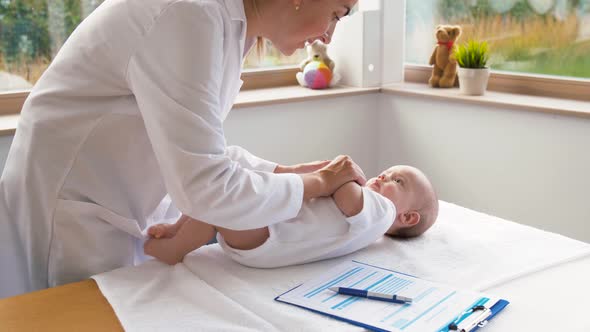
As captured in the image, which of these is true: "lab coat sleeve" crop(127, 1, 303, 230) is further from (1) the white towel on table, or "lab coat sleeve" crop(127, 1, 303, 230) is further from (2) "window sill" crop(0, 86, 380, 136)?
(2) "window sill" crop(0, 86, 380, 136)

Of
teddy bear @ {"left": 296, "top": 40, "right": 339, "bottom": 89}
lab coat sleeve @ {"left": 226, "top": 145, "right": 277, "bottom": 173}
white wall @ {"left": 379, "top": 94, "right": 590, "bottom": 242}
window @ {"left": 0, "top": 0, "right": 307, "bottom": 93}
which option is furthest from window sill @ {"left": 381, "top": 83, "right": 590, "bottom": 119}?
window @ {"left": 0, "top": 0, "right": 307, "bottom": 93}

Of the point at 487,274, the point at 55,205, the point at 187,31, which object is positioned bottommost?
the point at 487,274

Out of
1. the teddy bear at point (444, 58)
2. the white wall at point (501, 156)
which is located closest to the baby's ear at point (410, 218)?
the white wall at point (501, 156)

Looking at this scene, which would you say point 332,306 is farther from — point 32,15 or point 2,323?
point 32,15

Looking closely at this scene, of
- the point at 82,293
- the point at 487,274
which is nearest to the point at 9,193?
the point at 82,293

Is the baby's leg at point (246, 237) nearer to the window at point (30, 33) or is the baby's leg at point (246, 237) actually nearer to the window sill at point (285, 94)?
the window sill at point (285, 94)

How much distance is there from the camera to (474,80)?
105 inches

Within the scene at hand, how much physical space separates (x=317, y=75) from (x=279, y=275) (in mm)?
1720

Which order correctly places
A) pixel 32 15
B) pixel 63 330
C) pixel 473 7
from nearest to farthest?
pixel 63 330 < pixel 32 15 < pixel 473 7

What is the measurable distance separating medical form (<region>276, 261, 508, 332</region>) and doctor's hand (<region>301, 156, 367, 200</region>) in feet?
0.65

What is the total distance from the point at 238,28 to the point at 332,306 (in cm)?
60

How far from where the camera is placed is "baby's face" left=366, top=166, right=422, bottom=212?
67.8 inches

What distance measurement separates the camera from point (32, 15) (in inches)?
97.8

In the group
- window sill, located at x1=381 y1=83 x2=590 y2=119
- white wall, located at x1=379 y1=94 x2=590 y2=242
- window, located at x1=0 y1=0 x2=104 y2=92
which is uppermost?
window, located at x1=0 y1=0 x2=104 y2=92
